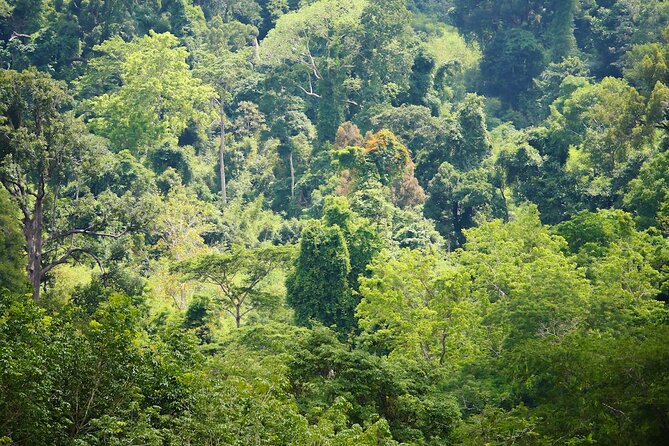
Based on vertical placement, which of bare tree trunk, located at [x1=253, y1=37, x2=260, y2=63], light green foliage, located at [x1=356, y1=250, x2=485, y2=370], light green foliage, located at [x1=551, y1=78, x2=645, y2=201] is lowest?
light green foliage, located at [x1=356, y1=250, x2=485, y2=370]

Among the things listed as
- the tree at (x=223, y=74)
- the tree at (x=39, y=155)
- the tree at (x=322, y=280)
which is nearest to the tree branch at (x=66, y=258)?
the tree at (x=39, y=155)

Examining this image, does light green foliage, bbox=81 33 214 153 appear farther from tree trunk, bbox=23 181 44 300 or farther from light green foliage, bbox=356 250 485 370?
light green foliage, bbox=356 250 485 370

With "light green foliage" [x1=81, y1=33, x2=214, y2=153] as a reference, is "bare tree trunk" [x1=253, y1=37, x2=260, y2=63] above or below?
above

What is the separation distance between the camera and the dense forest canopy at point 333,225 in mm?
19016

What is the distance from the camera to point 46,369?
16703 mm

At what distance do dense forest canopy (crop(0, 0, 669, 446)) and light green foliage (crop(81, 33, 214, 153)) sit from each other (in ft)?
0.52

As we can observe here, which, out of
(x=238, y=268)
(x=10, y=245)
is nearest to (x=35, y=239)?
(x=10, y=245)

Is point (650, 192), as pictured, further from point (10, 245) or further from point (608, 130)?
point (10, 245)

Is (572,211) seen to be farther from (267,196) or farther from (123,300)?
(123,300)

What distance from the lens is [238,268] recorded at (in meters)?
34.6

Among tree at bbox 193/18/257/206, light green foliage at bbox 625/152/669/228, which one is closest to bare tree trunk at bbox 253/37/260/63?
tree at bbox 193/18/257/206

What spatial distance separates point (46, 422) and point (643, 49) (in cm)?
4329

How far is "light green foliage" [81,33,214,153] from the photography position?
51.1 m

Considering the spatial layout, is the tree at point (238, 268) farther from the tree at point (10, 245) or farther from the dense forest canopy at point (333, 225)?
the tree at point (10, 245)
